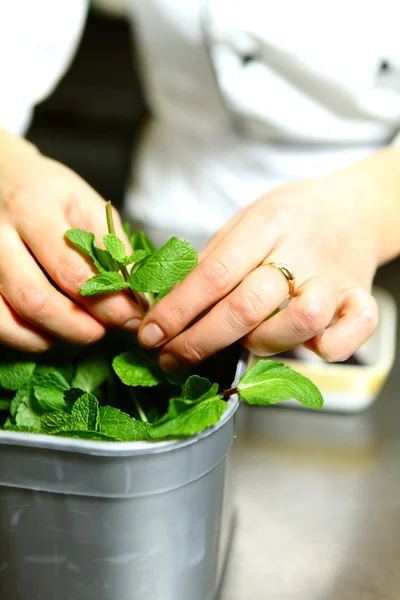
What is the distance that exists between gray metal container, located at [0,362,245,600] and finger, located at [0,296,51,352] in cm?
10

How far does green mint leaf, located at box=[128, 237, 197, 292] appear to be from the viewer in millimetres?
400

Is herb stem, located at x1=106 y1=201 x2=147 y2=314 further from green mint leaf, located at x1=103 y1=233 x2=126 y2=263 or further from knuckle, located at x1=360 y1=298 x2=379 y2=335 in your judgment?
knuckle, located at x1=360 y1=298 x2=379 y2=335

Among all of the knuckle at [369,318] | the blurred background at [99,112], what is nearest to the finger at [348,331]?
the knuckle at [369,318]

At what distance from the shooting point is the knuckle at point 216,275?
43 centimetres

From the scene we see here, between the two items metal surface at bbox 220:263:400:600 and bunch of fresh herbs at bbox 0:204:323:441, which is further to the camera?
metal surface at bbox 220:263:400:600

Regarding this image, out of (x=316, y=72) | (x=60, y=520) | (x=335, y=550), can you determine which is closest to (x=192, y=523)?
(x=60, y=520)

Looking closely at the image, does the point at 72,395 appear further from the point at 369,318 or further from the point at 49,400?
the point at 369,318

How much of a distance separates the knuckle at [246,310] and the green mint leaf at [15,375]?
129mm

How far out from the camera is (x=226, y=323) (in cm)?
42

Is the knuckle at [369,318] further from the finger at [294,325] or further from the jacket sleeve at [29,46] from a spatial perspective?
the jacket sleeve at [29,46]

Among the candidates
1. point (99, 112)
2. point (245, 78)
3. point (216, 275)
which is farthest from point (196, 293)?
point (99, 112)

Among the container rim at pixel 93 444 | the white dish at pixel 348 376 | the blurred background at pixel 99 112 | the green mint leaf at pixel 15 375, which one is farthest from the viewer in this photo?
the blurred background at pixel 99 112

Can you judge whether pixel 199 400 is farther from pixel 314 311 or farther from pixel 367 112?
pixel 367 112

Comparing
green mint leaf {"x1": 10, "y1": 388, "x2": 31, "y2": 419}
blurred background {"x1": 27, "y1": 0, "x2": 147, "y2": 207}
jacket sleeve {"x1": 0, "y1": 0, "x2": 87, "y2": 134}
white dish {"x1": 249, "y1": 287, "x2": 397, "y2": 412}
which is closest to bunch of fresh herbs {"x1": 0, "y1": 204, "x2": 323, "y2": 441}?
green mint leaf {"x1": 10, "y1": 388, "x2": 31, "y2": 419}
